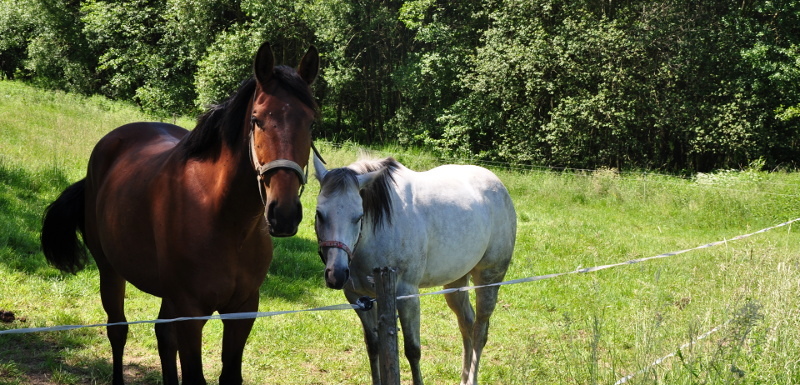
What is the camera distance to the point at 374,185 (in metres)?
3.77

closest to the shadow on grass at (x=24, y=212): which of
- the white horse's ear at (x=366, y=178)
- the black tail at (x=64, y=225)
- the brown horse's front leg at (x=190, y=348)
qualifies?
the black tail at (x=64, y=225)

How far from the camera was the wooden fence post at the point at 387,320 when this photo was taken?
110 inches

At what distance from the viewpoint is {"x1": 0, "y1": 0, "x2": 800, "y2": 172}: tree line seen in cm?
1917

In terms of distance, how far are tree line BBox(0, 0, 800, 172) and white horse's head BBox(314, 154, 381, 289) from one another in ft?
57.8

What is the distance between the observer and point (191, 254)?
294 centimetres

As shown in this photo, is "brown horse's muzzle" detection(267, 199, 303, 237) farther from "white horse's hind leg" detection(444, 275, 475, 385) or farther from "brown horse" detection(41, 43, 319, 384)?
"white horse's hind leg" detection(444, 275, 475, 385)

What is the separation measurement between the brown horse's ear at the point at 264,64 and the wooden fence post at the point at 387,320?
Result: 0.98m

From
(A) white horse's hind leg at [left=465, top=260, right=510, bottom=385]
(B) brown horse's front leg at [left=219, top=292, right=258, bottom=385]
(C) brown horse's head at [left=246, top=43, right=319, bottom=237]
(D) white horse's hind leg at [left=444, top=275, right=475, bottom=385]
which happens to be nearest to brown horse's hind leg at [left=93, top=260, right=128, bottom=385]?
(B) brown horse's front leg at [left=219, top=292, right=258, bottom=385]

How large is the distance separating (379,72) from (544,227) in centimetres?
1639

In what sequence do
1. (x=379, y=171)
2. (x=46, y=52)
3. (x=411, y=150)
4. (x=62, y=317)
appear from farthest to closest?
1. (x=46, y=52)
2. (x=411, y=150)
3. (x=62, y=317)
4. (x=379, y=171)

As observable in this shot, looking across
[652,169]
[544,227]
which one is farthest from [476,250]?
[652,169]

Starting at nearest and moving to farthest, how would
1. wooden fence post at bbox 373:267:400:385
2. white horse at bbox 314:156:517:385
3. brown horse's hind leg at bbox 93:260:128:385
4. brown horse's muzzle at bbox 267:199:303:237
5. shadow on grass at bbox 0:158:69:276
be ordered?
brown horse's muzzle at bbox 267:199:303:237, wooden fence post at bbox 373:267:400:385, white horse at bbox 314:156:517:385, brown horse's hind leg at bbox 93:260:128:385, shadow on grass at bbox 0:158:69:276

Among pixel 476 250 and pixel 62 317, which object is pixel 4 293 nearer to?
pixel 62 317

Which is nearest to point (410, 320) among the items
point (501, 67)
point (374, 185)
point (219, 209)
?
point (374, 185)
